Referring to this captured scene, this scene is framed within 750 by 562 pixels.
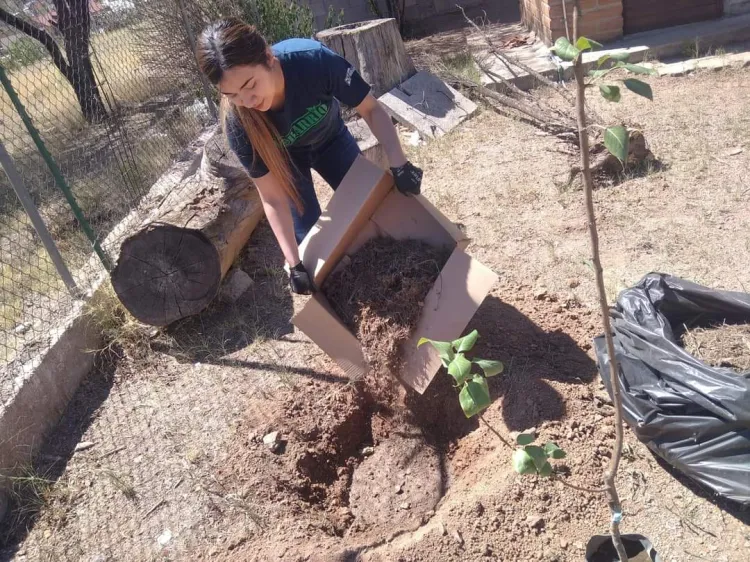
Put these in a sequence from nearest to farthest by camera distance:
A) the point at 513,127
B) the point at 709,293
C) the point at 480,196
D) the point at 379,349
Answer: the point at 709,293, the point at 379,349, the point at 480,196, the point at 513,127

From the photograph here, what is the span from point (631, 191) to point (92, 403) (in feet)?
11.2

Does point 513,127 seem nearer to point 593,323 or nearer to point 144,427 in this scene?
point 593,323

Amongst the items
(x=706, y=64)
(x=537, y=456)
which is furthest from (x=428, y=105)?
(x=537, y=456)

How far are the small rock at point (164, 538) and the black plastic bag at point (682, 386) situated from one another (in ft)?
5.82

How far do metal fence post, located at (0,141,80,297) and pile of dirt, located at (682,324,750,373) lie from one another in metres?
3.26

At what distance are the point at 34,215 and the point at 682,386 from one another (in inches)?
131

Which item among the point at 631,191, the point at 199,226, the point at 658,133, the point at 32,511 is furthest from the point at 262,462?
the point at 658,133

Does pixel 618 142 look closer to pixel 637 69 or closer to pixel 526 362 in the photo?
pixel 637 69

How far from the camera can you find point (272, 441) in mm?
2686

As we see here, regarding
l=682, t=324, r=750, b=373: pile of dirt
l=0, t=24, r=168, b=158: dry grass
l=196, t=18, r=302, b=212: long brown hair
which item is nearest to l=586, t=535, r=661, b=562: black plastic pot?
l=682, t=324, r=750, b=373: pile of dirt

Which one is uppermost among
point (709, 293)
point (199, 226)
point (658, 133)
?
point (199, 226)

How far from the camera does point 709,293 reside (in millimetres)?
2414

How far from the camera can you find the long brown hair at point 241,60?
2.20 m

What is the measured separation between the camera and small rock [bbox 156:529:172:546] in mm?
2421
